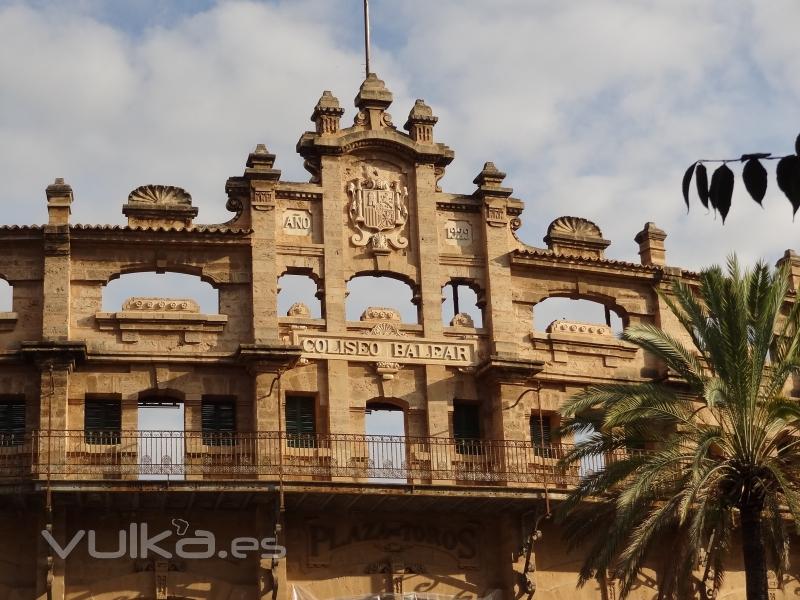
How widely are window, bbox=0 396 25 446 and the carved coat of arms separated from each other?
8219 millimetres

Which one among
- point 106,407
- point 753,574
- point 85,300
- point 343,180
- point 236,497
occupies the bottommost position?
point 753,574

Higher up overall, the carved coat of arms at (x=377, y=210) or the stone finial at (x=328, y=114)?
the stone finial at (x=328, y=114)

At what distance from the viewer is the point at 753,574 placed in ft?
79.9

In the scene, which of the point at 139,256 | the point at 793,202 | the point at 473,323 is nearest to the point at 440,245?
the point at 473,323

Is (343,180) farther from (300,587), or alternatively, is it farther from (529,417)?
(300,587)

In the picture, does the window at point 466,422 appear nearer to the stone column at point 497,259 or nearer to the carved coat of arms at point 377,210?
the stone column at point 497,259

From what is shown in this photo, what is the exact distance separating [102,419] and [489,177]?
10.5 m

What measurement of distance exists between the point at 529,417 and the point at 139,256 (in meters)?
9.43

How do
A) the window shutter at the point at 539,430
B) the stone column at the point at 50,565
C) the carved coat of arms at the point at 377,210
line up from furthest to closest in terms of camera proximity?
the carved coat of arms at the point at 377,210
the window shutter at the point at 539,430
the stone column at the point at 50,565

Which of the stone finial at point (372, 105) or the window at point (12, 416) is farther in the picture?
the stone finial at point (372, 105)

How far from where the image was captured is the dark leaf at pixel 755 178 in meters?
8.49

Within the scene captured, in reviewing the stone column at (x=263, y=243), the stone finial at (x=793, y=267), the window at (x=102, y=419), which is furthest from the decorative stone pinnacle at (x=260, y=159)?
the stone finial at (x=793, y=267)

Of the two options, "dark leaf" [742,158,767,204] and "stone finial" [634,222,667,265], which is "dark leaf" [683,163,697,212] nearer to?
"dark leaf" [742,158,767,204]

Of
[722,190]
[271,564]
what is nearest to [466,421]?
[271,564]
